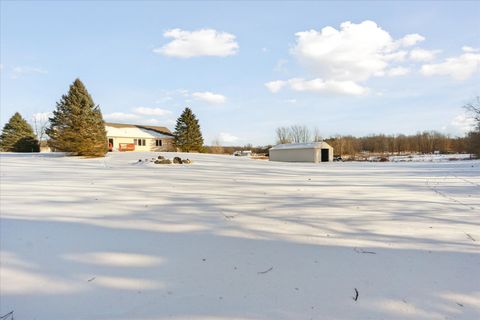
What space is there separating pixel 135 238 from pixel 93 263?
2.15 feet

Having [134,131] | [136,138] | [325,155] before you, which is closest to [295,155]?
[325,155]

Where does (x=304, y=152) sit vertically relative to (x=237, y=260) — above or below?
above

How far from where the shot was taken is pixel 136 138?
3650 cm

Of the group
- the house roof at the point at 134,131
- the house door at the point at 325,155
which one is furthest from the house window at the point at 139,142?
the house door at the point at 325,155

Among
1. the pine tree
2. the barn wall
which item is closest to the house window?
the pine tree

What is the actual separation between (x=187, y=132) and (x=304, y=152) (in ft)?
51.0

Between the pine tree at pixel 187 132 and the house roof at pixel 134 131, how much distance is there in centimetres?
384

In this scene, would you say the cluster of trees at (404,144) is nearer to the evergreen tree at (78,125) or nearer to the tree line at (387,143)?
the tree line at (387,143)

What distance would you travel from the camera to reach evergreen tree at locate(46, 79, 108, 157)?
20.8m

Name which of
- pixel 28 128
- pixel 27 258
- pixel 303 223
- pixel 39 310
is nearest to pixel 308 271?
pixel 303 223

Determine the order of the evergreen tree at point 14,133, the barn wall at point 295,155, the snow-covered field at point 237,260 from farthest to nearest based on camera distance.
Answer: the evergreen tree at point 14,133
the barn wall at point 295,155
the snow-covered field at point 237,260

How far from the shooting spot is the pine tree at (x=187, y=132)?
36375 mm

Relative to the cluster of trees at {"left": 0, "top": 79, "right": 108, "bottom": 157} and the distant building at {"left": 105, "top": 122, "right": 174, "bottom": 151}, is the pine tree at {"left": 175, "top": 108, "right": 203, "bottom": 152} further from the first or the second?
the cluster of trees at {"left": 0, "top": 79, "right": 108, "bottom": 157}

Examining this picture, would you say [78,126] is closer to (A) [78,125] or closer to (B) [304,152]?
(A) [78,125]
